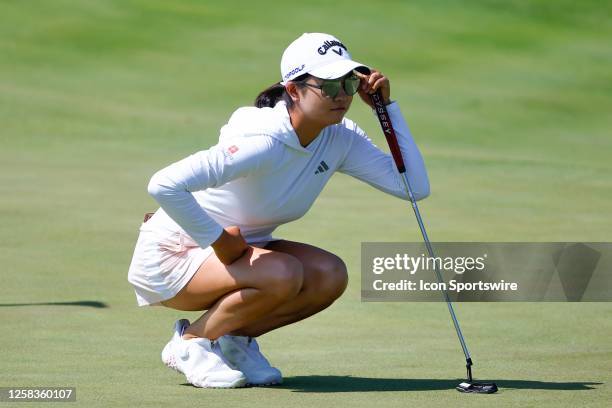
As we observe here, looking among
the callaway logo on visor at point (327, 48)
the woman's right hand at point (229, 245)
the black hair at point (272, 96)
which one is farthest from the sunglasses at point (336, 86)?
the woman's right hand at point (229, 245)

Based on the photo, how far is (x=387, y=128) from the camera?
567 cm

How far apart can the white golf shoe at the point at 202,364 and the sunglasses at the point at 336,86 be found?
1.10 meters

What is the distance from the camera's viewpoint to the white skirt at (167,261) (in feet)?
18.1

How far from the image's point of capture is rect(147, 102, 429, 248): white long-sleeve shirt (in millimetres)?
5125

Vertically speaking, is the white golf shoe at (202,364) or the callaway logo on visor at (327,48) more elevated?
the callaway logo on visor at (327,48)

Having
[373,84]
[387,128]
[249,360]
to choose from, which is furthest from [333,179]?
[249,360]

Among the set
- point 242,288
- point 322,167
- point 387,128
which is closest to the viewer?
point 242,288

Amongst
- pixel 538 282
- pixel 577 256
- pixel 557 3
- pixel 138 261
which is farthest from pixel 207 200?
pixel 557 3

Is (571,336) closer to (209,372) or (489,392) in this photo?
(489,392)

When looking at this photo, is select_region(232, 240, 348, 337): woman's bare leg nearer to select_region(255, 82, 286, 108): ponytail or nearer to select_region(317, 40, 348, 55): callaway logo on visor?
select_region(255, 82, 286, 108): ponytail

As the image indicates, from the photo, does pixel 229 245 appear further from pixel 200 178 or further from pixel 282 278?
pixel 200 178

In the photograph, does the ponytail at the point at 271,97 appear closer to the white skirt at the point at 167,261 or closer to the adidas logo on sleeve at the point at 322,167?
the adidas logo on sleeve at the point at 322,167

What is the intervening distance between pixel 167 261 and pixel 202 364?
0.47 m

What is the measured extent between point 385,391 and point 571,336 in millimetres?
1650
